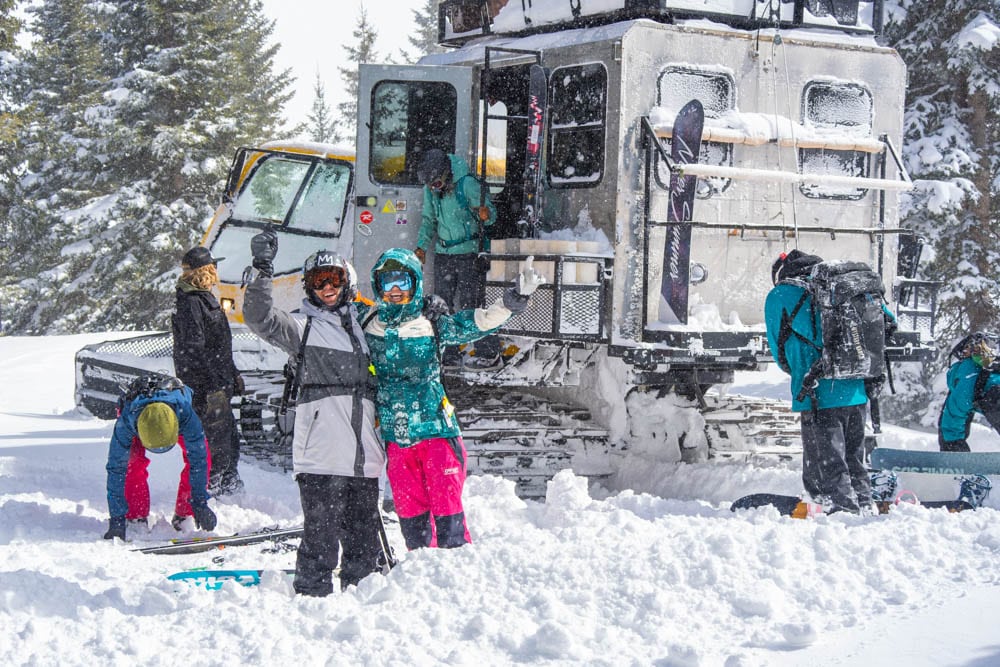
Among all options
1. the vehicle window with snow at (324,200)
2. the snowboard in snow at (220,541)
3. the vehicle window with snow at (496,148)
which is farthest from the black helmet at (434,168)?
the vehicle window with snow at (324,200)

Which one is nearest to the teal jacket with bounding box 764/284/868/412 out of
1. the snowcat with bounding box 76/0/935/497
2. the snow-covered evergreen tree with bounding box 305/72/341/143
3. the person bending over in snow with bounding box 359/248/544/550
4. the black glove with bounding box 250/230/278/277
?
the snowcat with bounding box 76/0/935/497

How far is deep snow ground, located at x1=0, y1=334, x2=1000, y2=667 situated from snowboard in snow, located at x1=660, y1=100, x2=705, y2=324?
2.42 meters

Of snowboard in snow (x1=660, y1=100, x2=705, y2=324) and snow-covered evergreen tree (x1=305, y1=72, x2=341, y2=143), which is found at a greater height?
snow-covered evergreen tree (x1=305, y1=72, x2=341, y2=143)

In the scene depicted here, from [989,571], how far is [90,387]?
10.4 meters

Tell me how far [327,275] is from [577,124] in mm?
3775

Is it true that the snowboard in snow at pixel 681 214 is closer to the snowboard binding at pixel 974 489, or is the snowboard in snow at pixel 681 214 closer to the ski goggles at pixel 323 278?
the snowboard binding at pixel 974 489

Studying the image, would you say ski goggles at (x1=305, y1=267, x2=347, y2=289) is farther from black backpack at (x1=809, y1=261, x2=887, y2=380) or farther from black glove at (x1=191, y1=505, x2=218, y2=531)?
black backpack at (x1=809, y1=261, x2=887, y2=380)

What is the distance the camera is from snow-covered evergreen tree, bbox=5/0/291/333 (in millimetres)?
24281

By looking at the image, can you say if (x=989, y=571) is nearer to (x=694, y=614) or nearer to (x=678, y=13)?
(x=694, y=614)

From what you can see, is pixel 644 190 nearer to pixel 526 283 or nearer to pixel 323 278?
pixel 526 283

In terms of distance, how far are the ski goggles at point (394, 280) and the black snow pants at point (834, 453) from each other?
8.63 feet

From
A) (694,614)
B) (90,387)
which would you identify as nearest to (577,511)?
(694,614)

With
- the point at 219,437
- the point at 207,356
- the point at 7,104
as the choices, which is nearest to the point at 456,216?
the point at 207,356

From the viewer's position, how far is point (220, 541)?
20.2ft
